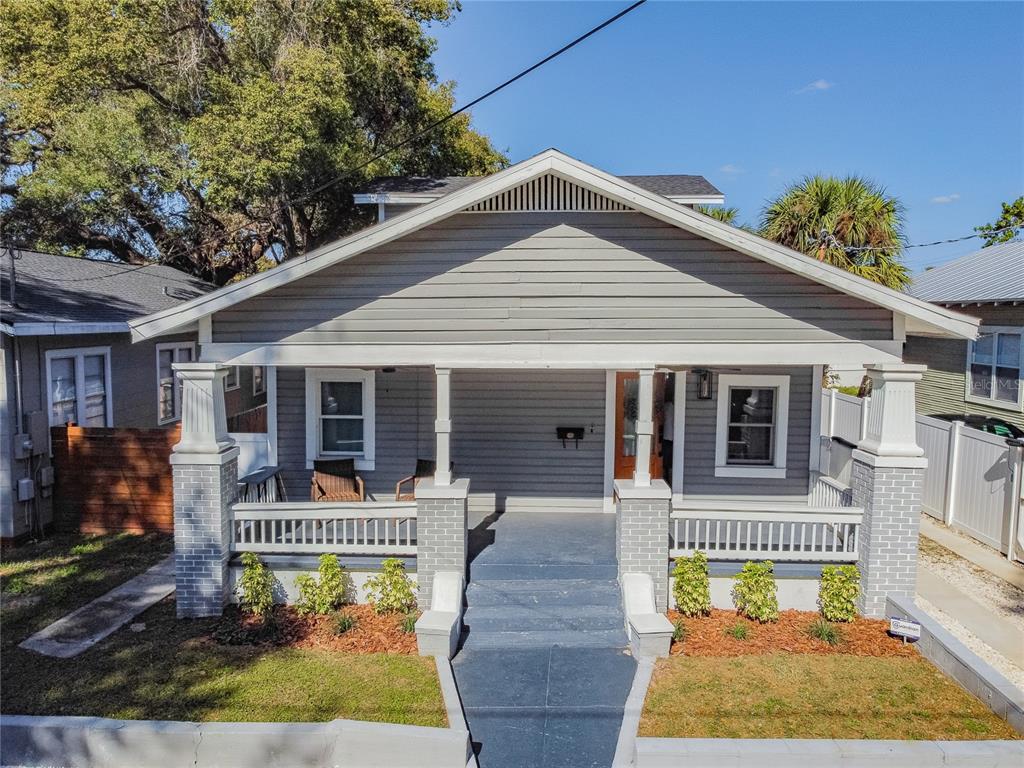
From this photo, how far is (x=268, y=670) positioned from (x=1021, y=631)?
780 centimetres

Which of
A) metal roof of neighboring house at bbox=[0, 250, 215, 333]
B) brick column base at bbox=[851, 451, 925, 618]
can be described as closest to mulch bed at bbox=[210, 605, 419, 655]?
brick column base at bbox=[851, 451, 925, 618]

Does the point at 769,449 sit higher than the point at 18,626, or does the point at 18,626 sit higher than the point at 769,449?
the point at 769,449

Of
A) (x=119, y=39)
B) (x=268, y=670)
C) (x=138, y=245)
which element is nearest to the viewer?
(x=268, y=670)

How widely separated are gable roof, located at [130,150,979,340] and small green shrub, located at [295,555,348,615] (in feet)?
10.0

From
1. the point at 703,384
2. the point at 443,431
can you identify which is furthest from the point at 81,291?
the point at 703,384

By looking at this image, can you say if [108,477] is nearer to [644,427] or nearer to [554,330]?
[554,330]

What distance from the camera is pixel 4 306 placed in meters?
9.46

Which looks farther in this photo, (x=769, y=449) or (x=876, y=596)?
(x=769, y=449)

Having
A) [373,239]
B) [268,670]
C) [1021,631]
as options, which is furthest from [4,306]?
[1021,631]

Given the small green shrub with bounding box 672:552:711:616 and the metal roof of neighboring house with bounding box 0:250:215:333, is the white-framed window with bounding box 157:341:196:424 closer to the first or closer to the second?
the metal roof of neighboring house with bounding box 0:250:215:333

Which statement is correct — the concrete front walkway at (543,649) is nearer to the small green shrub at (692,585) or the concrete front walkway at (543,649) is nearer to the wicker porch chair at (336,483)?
the small green shrub at (692,585)

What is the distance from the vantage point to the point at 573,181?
23.0 feet

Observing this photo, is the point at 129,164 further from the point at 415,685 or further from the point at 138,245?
the point at 415,685

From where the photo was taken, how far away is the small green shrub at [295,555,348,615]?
7047 mm
